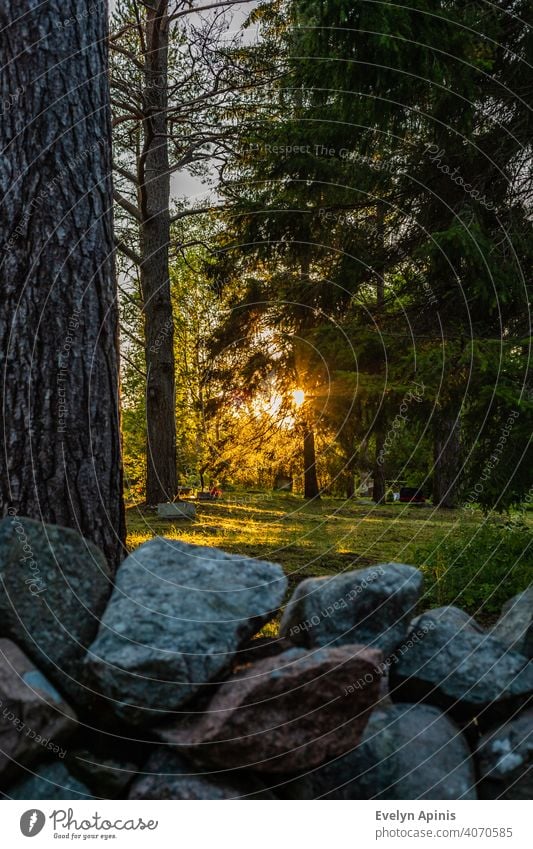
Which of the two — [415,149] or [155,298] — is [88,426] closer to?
[415,149]

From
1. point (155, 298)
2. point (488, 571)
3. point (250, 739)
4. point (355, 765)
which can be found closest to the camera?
point (250, 739)

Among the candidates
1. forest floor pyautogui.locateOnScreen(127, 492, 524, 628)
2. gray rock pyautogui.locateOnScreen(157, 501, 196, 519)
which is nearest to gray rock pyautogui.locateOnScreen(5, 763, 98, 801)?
forest floor pyautogui.locateOnScreen(127, 492, 524, 628)

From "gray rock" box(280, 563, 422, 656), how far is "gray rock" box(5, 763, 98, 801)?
115 cm

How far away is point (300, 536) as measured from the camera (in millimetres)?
9773

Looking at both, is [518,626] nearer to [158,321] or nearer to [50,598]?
[50,598]

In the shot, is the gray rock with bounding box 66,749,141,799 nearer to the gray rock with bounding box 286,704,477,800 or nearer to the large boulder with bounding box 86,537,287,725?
the large boulder with bounding box 86,537,287,725

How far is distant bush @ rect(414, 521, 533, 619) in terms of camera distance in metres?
6.15

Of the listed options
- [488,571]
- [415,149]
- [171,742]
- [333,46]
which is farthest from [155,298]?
[171,742]

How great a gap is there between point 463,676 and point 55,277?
9.57 ft

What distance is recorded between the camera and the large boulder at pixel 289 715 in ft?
8.68

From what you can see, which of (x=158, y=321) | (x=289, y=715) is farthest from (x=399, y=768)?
(x=158, y=321)

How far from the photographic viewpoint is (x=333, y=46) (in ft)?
19.2

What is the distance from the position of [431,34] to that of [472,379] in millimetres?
3020

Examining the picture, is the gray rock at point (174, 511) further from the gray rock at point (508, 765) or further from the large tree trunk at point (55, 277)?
the gray rock at point (508, 765)
